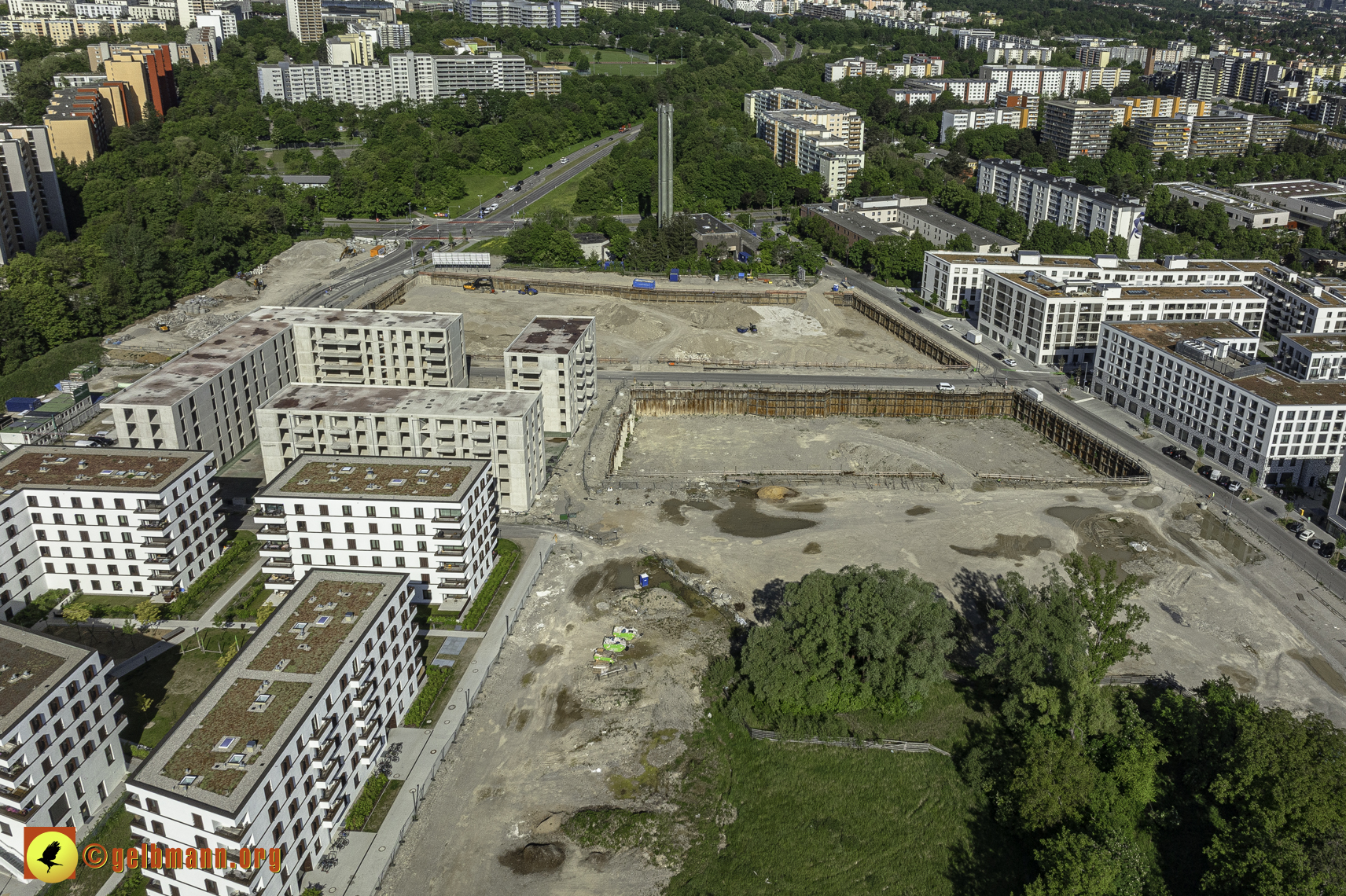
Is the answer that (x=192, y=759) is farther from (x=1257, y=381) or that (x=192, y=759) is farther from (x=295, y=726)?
(x=1257, y=381)

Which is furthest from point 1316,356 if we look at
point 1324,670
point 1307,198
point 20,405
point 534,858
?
point 20,405

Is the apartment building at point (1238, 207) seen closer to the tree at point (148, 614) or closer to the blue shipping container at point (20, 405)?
the tree at point (148, 614)

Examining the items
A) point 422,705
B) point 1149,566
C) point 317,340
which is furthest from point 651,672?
point 317,340

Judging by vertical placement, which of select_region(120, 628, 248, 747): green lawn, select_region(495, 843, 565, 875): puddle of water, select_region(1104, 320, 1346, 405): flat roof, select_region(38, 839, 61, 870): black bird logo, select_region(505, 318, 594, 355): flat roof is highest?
select_region(505, 318, 594, 355): flat roof

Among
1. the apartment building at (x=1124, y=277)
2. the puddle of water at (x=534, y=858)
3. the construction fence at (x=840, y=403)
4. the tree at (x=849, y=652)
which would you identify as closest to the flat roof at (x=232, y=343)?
the construction fence at (x=840, y=403)

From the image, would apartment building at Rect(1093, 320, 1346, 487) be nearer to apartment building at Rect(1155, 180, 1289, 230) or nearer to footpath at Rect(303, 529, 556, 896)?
footpath at Rect(303, 529, 556, 896)

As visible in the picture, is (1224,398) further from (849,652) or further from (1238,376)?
(849,652)

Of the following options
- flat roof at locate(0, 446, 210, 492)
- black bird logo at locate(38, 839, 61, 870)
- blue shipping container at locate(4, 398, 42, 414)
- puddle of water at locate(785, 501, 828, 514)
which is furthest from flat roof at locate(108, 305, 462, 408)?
black bird logo at locate(38, 839, 61, 870)
